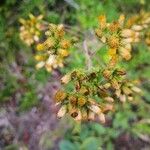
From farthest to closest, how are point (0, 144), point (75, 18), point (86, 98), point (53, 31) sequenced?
point (75, 18), point (0, 144), point (53, 31), point (86, 98)

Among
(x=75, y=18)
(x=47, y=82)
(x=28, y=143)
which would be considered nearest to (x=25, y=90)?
(x=47, y=82)

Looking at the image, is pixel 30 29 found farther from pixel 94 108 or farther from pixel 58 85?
pixel 94 108

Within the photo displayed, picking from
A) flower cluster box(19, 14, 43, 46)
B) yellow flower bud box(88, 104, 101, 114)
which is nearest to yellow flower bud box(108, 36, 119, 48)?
yellow flower bud box(88, 104, 101, 114)

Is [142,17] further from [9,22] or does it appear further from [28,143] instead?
[28,143]

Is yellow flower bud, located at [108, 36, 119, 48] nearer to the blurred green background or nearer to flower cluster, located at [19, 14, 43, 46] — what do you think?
the blurred green background

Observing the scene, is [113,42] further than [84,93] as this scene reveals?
Yes

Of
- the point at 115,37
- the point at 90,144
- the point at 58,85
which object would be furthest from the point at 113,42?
the point at 58,85
